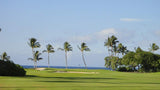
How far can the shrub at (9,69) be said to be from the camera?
1412 inches

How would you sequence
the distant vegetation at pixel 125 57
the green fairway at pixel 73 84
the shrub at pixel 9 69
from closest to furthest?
the green fairway at pixel 73 84 → the shrub at pixel 9 69 → the distant vegetation at pixel 125 57

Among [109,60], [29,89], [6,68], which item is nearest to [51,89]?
[29,89]

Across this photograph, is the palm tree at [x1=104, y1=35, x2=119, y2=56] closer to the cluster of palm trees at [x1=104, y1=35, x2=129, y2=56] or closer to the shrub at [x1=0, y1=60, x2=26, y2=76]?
the cluster of palm trees at [x1=104, y1=35, x2=129, y2=56]

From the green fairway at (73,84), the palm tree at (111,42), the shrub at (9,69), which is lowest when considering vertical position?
the green fairway at (73,84)

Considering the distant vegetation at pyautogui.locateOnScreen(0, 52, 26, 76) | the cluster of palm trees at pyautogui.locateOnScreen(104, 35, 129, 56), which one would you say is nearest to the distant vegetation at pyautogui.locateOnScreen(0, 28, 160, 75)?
the cluster of palm trees at pyautogui.locateOnScreen(104, 35, 129, 56)

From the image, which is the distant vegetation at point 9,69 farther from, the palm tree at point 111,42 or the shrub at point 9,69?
the palm tree at point 111,42

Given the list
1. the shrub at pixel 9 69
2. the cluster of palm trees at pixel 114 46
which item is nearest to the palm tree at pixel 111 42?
the cluster of palm trees at pixel 114 46

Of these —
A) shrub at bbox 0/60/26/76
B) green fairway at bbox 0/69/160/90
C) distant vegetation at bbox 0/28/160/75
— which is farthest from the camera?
distant vegetation at bbox 0/28/160/75

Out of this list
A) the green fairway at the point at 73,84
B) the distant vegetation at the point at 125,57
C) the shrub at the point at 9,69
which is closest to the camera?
the green fairway at the point at 73,84

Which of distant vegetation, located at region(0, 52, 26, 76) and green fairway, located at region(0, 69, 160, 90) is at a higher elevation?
distant vegetation, located at region(0, 52, 26, 76)

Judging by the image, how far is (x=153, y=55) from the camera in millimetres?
95375

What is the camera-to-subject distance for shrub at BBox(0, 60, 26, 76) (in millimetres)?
35875

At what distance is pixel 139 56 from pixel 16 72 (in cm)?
6432

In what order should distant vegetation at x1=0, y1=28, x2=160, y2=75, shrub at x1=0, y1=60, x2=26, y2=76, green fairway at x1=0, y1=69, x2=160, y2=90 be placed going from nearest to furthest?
1. green fairway at x1=0, y1=69, x2=160, y2=90
2. shrub at x1=0, y1=60, x2=26, y2=76
3. distant vegetation at x1=0, y1=28, x2=160, y2=75
